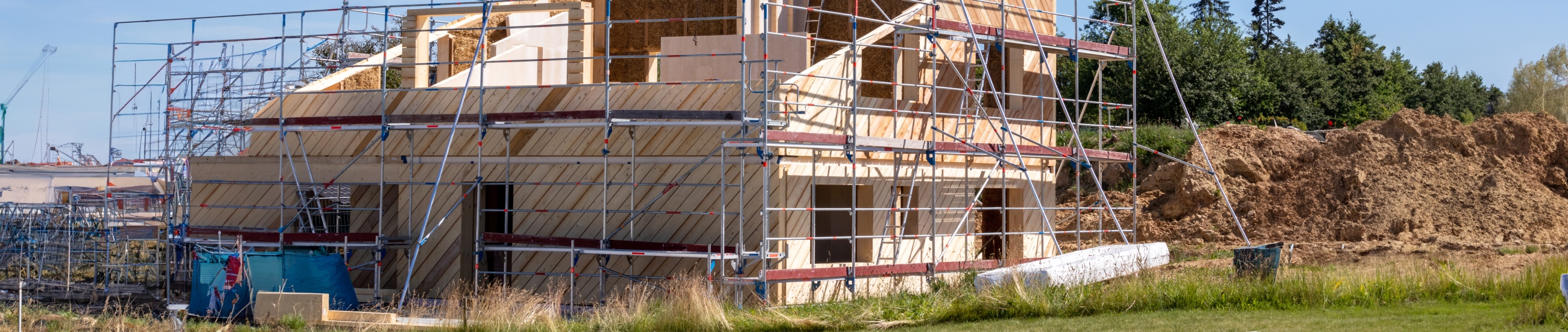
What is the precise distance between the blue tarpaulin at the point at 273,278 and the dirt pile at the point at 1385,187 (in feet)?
49.3

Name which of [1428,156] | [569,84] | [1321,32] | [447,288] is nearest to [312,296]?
[447,288]

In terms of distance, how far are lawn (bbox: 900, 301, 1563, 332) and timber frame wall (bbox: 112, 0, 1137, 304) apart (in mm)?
3309

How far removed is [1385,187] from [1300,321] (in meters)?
13.0

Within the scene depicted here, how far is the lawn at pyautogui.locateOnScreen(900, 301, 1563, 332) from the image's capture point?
10711 millimetres

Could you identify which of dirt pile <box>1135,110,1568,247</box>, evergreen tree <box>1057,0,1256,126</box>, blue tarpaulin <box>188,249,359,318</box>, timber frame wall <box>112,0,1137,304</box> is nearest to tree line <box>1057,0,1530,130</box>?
evergreen tree <box>1057,0,1256,126</box>

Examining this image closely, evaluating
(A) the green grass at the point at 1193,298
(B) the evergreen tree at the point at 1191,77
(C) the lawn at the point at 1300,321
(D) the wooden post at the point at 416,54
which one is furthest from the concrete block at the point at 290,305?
(B) the evergreen tree at the point at 1191,77

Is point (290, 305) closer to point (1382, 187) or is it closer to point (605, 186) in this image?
point (605, 186)

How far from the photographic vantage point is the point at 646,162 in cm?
1537

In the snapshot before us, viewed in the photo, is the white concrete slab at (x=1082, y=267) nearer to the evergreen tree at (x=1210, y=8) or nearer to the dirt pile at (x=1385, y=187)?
the dirt pile at (x=1385, y=187)

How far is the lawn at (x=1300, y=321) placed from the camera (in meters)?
10.7

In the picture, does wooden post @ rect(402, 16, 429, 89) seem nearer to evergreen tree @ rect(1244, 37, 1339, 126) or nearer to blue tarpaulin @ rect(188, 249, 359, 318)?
blue tarpaulin @ rect(188, 249, 359, 318)

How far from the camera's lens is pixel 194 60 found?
18031 mm

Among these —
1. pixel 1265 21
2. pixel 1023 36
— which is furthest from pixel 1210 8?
pixel 1023 36

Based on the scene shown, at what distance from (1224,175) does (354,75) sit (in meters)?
16.4
